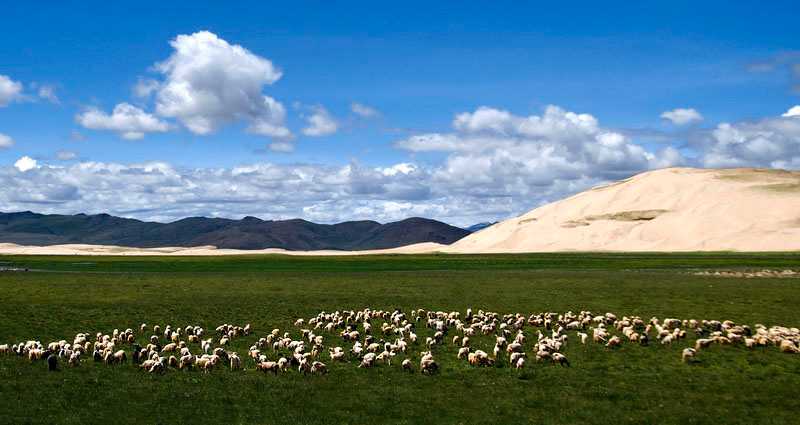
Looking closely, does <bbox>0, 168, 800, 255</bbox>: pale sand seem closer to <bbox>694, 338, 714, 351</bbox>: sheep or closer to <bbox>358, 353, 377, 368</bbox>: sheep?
<bbox>694, 338, 714, 351</bbox>: sheep

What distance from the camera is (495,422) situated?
60.1ft

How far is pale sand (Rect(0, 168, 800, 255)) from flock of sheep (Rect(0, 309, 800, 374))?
11478 cm

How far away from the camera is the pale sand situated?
14425cm

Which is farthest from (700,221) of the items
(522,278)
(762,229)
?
(522,278)

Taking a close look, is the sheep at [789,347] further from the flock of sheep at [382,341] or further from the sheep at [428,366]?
the sheep at [428,366]

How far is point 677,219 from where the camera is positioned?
16075 cm

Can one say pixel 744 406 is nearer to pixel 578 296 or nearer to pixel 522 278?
pixel 578 296

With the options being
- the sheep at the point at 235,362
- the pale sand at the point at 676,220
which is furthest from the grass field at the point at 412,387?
the pale sand at the point at 676,220

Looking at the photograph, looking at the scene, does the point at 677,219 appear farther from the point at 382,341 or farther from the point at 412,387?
the point at 412,387

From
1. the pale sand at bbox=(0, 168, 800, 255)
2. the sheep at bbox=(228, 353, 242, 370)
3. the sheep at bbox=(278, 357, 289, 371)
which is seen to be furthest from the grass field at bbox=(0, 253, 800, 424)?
the pale sand at bbox=(0, 168, 800, 255)

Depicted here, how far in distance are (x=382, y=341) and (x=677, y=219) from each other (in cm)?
14636

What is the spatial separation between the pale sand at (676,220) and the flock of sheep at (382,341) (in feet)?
377

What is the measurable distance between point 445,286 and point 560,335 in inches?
1121

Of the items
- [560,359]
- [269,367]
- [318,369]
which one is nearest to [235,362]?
[269,367]
